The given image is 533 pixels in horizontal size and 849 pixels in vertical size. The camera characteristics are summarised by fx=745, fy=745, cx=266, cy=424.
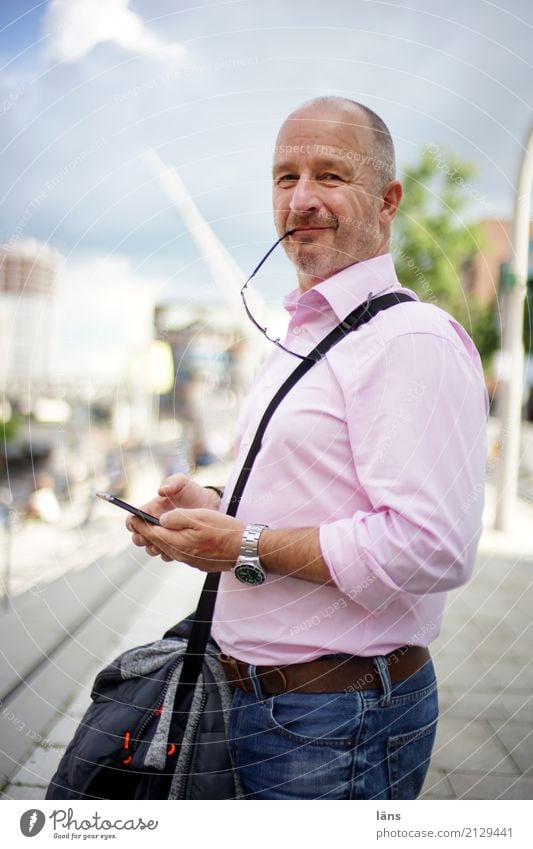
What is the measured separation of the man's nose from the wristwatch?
502 millimetres

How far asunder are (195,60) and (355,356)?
0.90m

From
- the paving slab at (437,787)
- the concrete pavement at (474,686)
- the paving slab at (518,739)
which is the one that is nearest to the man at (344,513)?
the concrete pavement at (474,686)

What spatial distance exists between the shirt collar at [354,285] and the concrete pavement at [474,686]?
1.04 meters

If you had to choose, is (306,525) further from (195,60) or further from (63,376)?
(195,60)

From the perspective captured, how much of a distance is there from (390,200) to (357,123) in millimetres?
141

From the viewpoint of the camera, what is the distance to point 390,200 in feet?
4.03

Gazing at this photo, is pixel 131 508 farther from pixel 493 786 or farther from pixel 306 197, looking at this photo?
pixel 493 786

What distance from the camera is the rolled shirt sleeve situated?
0.98m

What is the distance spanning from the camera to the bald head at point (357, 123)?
1141mm

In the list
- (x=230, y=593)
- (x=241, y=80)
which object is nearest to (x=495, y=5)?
(x=241, y=80)

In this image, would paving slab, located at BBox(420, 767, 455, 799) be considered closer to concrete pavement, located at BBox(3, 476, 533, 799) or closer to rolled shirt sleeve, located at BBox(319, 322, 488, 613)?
concrete pavement, located at BBox(3, 476, 533, 799)

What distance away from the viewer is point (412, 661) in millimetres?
1159

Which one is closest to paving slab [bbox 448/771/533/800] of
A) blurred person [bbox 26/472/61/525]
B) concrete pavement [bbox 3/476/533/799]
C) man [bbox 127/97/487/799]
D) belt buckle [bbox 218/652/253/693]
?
concrete pavement [bbox 3/476/533/799]

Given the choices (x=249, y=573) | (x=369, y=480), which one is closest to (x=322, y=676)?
(x=249, y=573)
